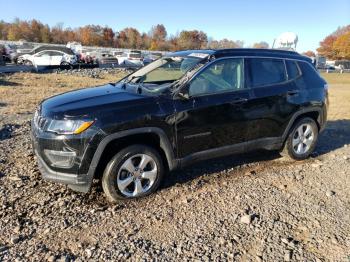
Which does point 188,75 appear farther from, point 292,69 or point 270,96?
point 292,69

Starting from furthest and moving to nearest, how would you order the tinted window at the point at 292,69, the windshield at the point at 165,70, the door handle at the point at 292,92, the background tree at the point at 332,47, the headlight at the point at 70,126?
the background tree at the point at 332,47
the tinted window at the point at 292,69
the door handle at the point at 292,92
the windshield at the point at 165,70
the headlight at the point at 70,126

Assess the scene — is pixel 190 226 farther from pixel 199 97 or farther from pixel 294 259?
pixel 199 97

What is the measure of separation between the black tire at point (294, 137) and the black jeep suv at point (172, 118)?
0.02 m

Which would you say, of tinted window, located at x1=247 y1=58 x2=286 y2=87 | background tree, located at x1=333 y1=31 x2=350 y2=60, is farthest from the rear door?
background tree, located at x1=333 y1=31 x2=350 y2=60

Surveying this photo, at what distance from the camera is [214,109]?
4.72 meters

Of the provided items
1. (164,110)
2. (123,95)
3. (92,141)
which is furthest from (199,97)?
(92,141)

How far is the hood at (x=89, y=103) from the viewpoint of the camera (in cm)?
401

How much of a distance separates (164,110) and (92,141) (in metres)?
0.93

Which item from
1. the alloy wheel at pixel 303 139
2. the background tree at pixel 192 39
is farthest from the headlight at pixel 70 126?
the background tree at pixel 192 39

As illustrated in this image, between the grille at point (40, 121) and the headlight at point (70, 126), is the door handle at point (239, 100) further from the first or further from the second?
the grille at point (40, 121)

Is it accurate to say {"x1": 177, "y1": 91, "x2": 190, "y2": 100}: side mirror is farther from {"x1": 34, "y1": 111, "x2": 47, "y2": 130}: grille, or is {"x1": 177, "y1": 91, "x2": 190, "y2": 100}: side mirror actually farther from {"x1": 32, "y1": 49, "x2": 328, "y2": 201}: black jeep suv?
{"x1": 34, "y1": 111, "x2": 47, "y2": 130}: grille

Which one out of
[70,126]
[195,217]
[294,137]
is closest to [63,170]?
[70,126]

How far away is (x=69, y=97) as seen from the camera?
181 inches

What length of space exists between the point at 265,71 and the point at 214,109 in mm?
1236
